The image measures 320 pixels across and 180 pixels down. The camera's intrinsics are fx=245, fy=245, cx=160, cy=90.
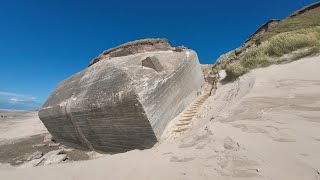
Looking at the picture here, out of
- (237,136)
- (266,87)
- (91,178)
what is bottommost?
(91,178)

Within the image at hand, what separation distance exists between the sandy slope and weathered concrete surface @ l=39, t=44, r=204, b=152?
Answer: 203cm

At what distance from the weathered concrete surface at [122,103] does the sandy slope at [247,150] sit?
6.66 ft

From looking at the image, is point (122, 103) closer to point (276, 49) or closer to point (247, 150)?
point (247, 150)

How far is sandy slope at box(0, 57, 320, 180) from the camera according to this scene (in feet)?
9.90

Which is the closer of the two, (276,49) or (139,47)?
(276,49)

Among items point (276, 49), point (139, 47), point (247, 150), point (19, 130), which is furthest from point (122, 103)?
point (19, 130)

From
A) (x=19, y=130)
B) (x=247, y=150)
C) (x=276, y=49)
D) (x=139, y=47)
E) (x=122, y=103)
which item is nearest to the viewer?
(x=247, y=150)

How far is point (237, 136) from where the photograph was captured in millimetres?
4055

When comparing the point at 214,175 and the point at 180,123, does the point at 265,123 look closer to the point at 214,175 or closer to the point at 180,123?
the point at 214,175

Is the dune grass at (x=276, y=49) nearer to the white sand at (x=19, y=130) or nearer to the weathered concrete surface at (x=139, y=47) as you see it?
the weathered concrete surface at (x=139, y=47)

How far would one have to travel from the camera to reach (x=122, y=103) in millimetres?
6879

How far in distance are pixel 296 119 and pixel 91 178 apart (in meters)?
3.56

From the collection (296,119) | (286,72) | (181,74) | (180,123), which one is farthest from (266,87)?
(181,74)

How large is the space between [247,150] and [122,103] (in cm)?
413
